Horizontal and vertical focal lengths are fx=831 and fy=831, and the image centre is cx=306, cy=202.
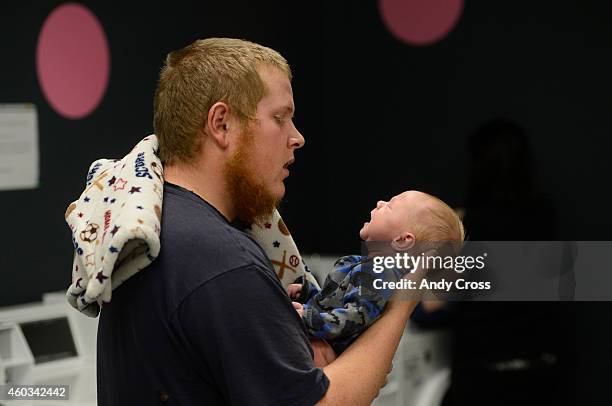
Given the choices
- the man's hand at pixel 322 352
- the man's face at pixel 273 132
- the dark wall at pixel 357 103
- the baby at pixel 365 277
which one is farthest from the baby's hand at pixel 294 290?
the dark wall at pixel 357 103

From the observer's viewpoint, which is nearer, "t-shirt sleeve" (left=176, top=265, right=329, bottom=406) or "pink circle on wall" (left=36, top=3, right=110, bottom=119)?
"t-shirt sleeve" (left=176, top=265, right=329, bottom=406)

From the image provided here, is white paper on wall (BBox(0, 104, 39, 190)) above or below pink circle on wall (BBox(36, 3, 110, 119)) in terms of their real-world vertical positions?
below

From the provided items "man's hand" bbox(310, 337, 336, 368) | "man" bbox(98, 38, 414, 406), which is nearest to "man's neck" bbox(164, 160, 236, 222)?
"man" bbox(98, 38, 414, 406)

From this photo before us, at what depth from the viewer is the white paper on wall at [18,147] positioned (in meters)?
2.52

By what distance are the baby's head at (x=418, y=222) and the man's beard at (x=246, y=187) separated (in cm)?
31

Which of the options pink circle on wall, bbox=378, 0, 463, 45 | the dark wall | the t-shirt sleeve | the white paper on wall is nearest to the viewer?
the t-shirt sleeve

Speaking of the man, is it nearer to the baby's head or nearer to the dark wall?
the baby's head

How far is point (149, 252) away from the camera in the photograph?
3.79ft

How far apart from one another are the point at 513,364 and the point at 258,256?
2082 millimetres

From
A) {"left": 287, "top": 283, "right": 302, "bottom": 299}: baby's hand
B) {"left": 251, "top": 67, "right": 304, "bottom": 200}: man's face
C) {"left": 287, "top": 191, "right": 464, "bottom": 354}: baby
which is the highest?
{"left": 251, "top": 67, "right": 304, "bottom": 200}: man's face

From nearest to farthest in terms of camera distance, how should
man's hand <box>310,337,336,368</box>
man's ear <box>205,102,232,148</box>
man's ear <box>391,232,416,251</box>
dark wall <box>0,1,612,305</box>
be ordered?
1. man's ear <box>205,102,232,148</box>
2. man's hand <box>310,337,336,368</box>
3. man's ear <box>391,232,416,251</box>
4. dark wall <box>0,1,612,305</box>

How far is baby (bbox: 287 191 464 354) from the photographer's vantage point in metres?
1.38

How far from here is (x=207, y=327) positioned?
112 centimetres

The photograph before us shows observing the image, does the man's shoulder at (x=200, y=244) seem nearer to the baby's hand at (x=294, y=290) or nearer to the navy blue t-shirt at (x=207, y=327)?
the navy blue t-shirt at (x=207, y=327)
